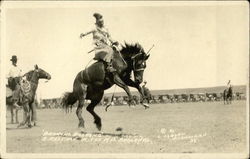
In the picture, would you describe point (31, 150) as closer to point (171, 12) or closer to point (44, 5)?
point (44, 5)

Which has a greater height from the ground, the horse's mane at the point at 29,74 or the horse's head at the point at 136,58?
the horse's head at the point at 136,58

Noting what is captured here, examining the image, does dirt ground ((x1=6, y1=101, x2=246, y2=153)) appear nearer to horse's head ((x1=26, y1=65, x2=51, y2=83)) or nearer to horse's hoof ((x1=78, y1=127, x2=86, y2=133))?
horse's hoof ((x1=78, y1=127, x2=86, y2=133))

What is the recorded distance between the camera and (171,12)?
6898 mm

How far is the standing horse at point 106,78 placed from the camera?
691 centimetres

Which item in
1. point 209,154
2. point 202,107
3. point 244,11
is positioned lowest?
point 209,154

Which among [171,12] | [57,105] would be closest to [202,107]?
[171,12]

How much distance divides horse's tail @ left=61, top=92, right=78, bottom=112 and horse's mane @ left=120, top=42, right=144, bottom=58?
66cm

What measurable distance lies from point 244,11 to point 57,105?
6.94ft

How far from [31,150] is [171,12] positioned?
197 centimetres

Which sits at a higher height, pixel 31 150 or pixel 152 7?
pixel 152 7

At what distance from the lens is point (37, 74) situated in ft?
23.2

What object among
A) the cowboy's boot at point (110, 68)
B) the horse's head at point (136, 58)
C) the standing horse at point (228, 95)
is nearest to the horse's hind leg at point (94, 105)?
the cowboy's boot at point (110, 68)

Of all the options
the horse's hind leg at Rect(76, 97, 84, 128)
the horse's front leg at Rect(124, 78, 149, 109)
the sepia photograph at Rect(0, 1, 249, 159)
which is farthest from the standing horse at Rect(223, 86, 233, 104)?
the horse's hind leg at Rect(76, 97, 84, 128)

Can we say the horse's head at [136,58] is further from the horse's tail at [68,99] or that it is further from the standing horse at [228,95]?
the standing horse at [228,95]
